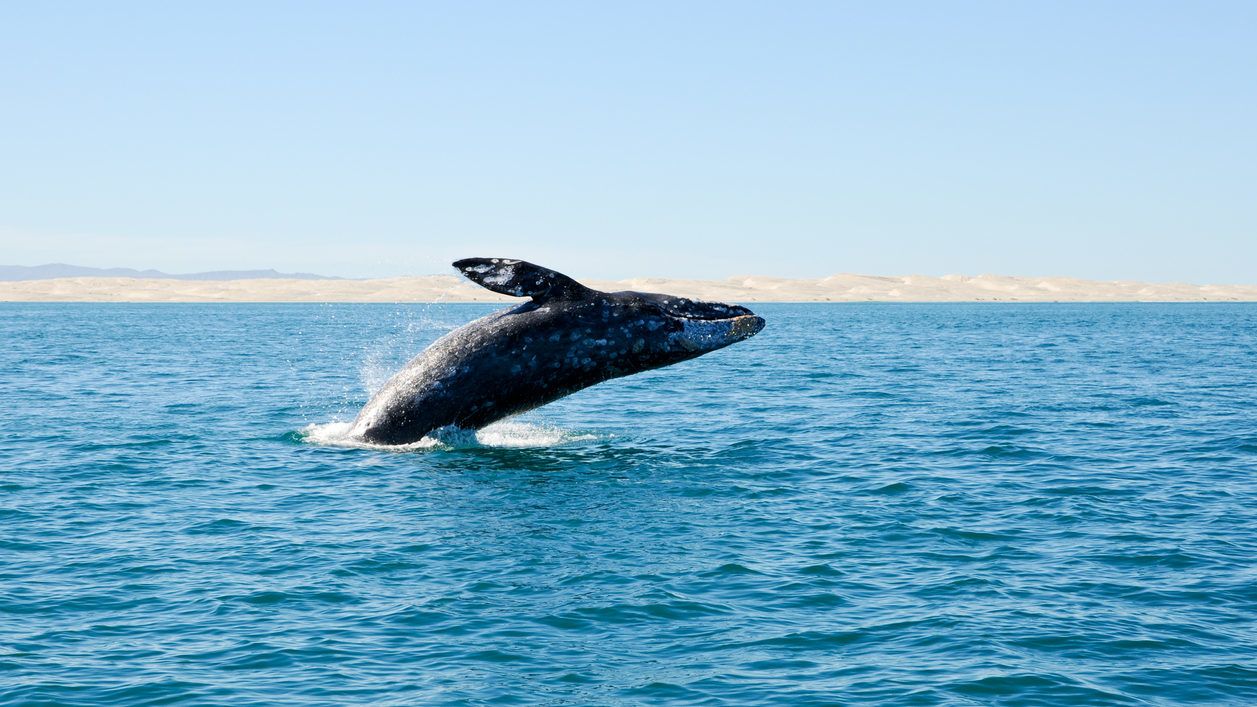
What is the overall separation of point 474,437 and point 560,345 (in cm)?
283

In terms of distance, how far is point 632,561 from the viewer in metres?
13.8

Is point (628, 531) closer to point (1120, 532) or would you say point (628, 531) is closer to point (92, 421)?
point (1120, 532)

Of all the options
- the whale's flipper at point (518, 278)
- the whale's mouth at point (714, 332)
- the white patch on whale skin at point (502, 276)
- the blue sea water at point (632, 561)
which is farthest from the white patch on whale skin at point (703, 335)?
the white patch on whale skin at point (502, 276)

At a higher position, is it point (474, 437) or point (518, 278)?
point (518, 278)

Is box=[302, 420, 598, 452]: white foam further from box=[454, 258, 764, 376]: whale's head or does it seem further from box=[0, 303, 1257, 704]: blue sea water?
box=[454, 258, 764, 376]: whale's head

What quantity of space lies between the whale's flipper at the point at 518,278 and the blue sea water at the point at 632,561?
300 cm

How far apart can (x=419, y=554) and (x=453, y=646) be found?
3.33 meters

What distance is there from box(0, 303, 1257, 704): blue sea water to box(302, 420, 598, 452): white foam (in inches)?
4.7

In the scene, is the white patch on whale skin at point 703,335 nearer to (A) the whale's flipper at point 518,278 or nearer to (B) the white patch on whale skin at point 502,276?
(A) the whale's flipper at point 518,278

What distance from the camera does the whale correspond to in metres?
19.4

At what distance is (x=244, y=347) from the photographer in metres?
68.4

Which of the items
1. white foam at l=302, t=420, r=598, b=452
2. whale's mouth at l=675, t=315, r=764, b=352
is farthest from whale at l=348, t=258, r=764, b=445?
white foam at l=302, t=420, r=598, b=452

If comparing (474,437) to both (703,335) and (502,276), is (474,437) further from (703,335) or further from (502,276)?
(703,335)

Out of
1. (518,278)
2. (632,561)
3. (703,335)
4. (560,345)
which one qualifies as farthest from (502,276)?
(632,561)
